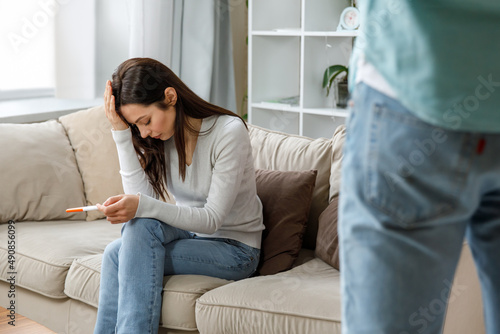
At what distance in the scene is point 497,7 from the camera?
1.80 feet

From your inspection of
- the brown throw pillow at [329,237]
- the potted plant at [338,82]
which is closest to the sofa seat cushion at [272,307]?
the brown throw pillow at [329,237]

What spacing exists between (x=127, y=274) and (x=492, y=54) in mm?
1366

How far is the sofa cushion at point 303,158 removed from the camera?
220 cm

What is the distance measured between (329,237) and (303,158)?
0.36 meters

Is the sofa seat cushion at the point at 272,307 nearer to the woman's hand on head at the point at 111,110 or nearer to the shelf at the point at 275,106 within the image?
the woman's hand on head at the point at 111,110

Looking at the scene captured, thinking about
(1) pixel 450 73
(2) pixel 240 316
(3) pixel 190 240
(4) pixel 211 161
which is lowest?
(2) pixel 240 316

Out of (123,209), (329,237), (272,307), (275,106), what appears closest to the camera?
(272,307)

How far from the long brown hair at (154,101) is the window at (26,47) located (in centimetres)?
150

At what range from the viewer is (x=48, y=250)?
2145 millimetres

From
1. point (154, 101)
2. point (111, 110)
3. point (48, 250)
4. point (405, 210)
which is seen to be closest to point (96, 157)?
point (48, 250)

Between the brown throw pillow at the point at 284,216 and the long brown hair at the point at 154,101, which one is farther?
the brown throw pillow at the point at 284,216

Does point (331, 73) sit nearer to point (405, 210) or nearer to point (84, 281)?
point (84, 281)

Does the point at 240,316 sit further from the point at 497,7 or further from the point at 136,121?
the point at 497,7

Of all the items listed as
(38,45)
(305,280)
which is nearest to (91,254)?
(305,280)
